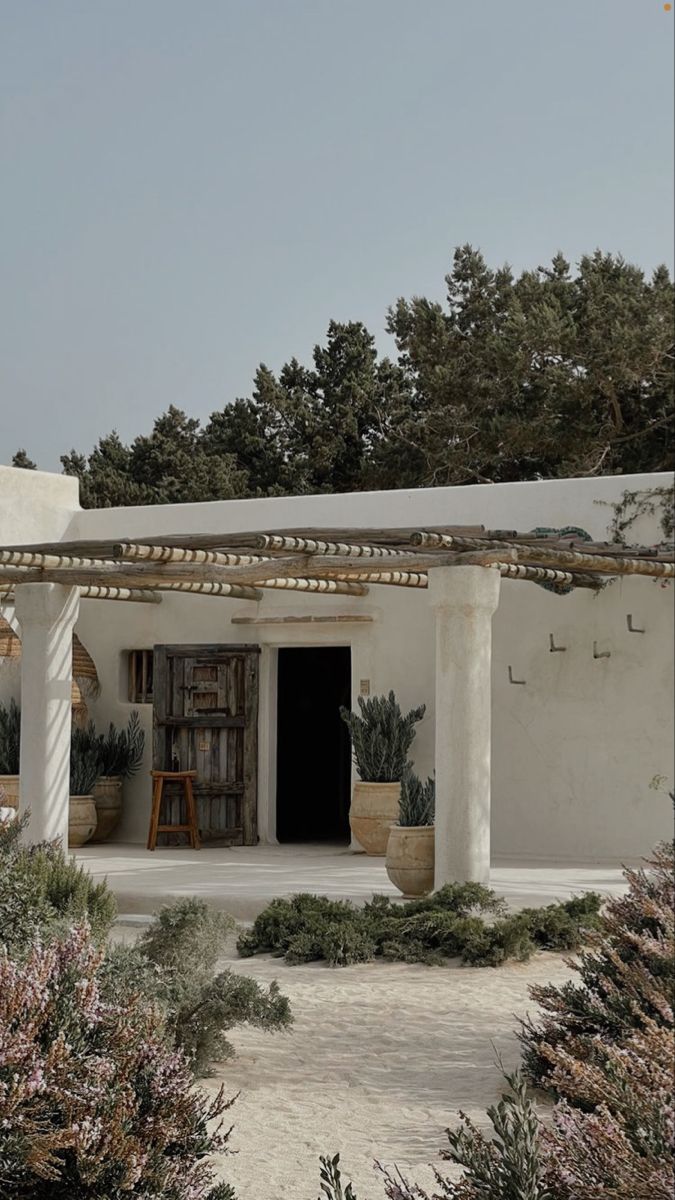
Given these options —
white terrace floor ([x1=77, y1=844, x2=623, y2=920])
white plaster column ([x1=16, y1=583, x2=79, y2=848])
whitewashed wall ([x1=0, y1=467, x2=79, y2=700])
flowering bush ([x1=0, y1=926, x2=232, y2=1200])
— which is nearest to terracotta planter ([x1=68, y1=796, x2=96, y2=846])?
white terrace floor ([x1=77, y1=844, x2=623, y2=920])

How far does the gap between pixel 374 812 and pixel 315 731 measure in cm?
512

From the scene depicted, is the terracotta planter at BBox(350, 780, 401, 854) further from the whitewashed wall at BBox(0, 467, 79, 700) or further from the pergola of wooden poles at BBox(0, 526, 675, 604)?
the whitewashed wall at BBox(0, 467, 79, 700)

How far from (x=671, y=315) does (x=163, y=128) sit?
31.3 feet

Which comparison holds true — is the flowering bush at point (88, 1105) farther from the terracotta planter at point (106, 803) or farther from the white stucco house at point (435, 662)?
the terracotta planter at point (106, 803)

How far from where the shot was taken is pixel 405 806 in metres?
9.92

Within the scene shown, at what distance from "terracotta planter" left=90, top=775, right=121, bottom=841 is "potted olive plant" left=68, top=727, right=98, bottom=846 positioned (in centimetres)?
28

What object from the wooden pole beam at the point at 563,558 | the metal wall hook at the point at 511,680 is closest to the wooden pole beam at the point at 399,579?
the metal wall hook at the point at 511,680

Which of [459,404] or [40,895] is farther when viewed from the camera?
[459,404]

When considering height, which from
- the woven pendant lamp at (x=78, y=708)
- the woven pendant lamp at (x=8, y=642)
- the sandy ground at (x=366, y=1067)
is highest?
the woven pendant lamp at (x=8, y=642)

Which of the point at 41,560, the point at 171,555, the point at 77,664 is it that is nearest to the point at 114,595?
the point at 77,664

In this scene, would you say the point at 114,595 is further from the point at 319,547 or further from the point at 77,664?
the point at 319,547

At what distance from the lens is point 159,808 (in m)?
13.5

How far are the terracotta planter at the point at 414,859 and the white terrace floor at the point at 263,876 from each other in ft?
1.06

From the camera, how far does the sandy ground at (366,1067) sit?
488 cm
